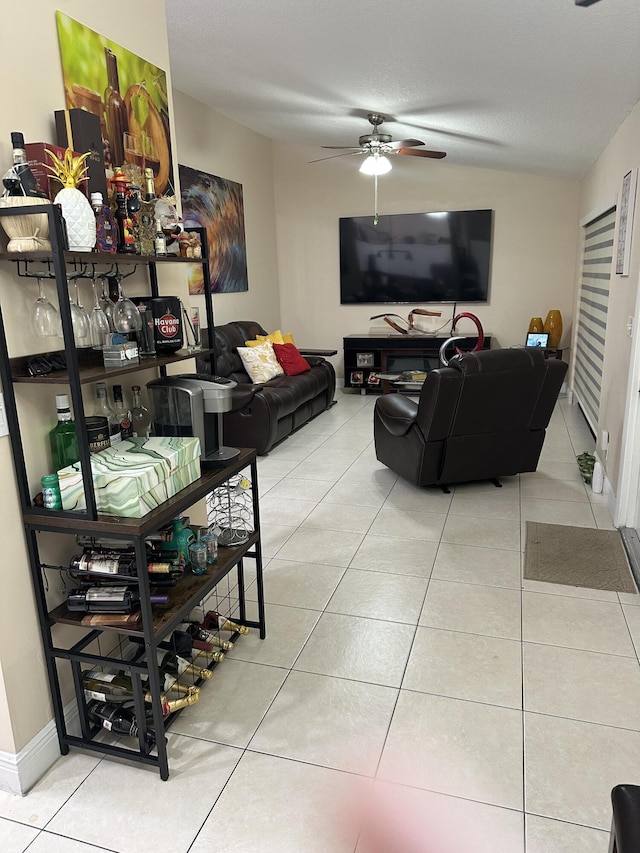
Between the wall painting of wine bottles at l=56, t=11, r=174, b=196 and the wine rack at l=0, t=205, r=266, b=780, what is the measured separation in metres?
0.38

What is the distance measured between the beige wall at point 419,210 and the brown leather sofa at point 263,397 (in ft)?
4.50

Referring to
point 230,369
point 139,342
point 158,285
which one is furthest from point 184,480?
point 230,369

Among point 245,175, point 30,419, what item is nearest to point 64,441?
point 30,419

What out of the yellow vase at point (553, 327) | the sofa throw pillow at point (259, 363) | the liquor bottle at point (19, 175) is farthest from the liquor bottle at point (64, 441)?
the yellow vase at point (553, 327)

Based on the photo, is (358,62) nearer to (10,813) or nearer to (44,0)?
(44,0)

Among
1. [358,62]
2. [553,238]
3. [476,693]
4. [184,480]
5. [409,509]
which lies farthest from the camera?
[553,238]

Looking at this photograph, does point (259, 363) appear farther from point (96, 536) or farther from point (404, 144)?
point (96, 536)

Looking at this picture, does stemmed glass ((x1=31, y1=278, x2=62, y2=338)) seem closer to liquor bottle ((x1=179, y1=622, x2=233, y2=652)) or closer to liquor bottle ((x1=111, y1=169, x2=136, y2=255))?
liquor bottle ((x1=111, y1=169, x2=136, y2=255))

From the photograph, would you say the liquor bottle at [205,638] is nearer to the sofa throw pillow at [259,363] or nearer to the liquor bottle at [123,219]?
the liquor bottle at [123,219]

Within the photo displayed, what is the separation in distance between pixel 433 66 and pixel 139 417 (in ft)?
8.50

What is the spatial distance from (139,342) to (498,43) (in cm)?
220

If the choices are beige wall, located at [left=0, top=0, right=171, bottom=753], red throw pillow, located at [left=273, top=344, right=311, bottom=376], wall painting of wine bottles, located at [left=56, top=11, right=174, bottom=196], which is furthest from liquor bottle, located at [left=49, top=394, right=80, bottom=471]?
red throw pillow, located at [left=273, top=344, right=311, bottom=376]

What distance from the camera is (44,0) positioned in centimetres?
173

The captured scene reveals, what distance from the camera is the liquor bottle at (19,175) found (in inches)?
61.1
